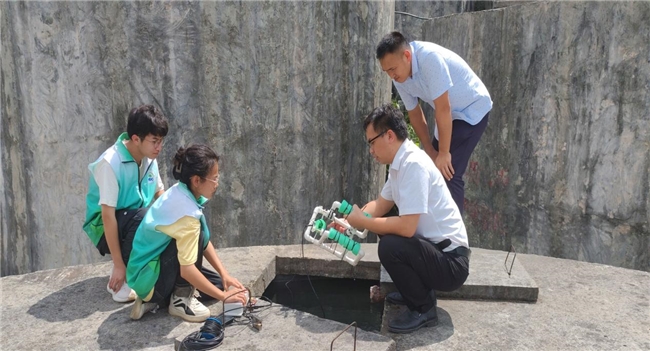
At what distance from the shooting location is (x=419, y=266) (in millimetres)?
2604

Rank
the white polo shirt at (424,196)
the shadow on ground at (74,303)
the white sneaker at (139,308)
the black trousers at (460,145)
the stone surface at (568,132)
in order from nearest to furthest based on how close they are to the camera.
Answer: the white polo shirt at (424,196) → the white sneaker at (139,308) → the shadow on ground at (74,303) → the black trousers at (460,145) → the stone surface at (568,132)

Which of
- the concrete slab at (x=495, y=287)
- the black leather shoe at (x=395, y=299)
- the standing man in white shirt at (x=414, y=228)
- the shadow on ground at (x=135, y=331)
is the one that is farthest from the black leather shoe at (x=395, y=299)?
the shadow on ground at (x=135, y=331)

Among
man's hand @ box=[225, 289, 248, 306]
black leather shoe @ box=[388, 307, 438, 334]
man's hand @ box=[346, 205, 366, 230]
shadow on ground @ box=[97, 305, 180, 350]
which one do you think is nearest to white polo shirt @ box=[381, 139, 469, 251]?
man's hand @ box=[346, 205, 366, 230]

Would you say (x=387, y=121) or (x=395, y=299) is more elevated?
(x=387, y=121)

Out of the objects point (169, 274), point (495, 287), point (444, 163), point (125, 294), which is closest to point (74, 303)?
point (125, 294)

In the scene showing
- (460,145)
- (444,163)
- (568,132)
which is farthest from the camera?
(568,132)

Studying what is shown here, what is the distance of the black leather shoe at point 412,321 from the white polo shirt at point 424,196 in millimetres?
375

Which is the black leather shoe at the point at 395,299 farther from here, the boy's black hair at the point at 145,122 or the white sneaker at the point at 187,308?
the boy's black hair at the point at 145,122

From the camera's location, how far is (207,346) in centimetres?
243

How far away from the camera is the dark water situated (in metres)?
3.77

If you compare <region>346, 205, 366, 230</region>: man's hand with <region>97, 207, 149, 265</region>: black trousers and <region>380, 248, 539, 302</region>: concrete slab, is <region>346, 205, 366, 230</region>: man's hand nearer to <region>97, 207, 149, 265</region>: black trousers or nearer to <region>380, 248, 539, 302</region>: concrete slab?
<region>380, 248, 539, 302</region>: concrete slab

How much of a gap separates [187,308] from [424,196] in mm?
1396

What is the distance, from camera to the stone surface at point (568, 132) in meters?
4.09

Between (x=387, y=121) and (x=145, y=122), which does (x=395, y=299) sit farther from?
(x=145, y=122)
